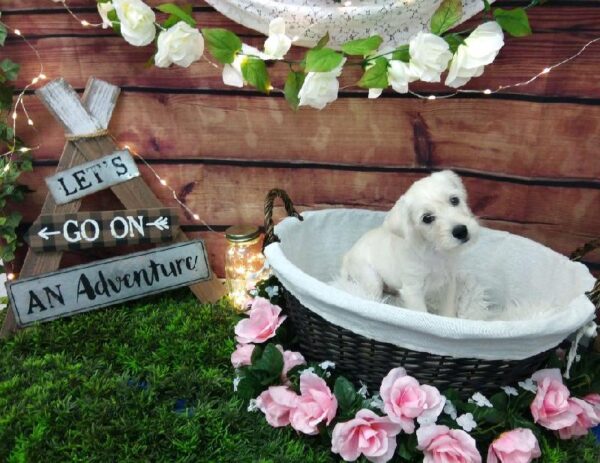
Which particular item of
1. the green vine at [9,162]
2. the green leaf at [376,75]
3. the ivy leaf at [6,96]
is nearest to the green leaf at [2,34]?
the green vine at [9,162]

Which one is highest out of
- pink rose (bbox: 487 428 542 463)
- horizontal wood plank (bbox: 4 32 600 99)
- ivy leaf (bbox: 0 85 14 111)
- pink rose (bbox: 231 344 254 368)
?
horizontal wood plank (bbox: 4 32 600 99)

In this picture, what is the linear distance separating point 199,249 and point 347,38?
0.72 m

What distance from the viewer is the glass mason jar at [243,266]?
4.92ft

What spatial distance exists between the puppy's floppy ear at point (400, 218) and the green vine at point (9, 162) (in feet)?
3.60

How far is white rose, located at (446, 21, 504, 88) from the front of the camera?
99 cm

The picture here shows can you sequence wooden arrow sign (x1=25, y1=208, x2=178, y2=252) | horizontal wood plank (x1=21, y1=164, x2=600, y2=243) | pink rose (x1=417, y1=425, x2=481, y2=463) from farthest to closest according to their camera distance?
wooden arrow sign (x1=25, y1=208, x2=178, y2=252) < horizontal wood plank (x1=21, y1=164, x2=600, y2=243) < pink rose (x1=417, y1=425, x2=481, y2=463)

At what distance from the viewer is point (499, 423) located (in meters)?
0.96

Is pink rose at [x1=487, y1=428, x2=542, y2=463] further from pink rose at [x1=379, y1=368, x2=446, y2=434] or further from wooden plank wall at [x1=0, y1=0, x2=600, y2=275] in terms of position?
wooden plank wall at [x1=0, y1=0, x2=600, y2=275]

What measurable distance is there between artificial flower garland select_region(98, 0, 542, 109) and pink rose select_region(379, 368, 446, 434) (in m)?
0.58

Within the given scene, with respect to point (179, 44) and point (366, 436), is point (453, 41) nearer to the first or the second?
point (179, 44)

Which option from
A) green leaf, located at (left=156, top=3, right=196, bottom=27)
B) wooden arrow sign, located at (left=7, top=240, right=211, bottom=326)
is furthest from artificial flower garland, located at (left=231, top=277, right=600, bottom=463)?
green leaf, located at (left=156, top=3, right=196, bottom=27)

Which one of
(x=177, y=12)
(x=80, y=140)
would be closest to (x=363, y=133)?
(x=177, y=12)

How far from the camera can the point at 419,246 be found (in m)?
1.12

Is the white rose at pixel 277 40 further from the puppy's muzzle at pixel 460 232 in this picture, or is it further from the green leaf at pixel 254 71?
the puppy's muzzle at pixel 460 232
